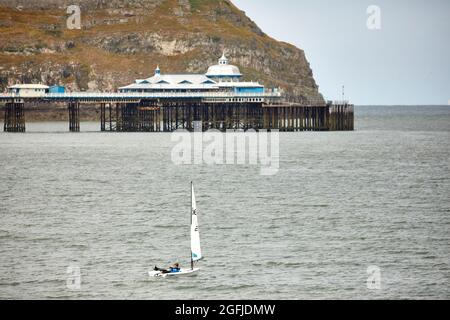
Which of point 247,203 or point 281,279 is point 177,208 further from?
point 281,279

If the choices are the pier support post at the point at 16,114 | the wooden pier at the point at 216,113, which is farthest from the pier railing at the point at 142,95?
the pier support post at the point at 16,114

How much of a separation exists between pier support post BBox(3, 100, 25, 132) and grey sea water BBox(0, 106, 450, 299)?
63.3 meters

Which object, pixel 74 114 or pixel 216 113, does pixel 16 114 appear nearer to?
pixel 74 114

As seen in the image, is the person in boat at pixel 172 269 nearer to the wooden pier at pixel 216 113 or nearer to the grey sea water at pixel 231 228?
the grey sea water at pixel 231 228

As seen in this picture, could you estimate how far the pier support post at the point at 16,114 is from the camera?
185438mm

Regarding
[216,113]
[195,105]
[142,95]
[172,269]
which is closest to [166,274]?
[172,269]

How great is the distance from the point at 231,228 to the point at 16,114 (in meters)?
127

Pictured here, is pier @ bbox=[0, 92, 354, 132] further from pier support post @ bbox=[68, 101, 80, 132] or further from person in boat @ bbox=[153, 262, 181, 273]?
person in boat @ bbox=[153, 262, 181, 273]

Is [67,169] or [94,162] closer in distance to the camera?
[67,169]

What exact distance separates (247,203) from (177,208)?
554 centimetres

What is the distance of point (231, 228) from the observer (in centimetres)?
6838

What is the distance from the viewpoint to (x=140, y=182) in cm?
9769
